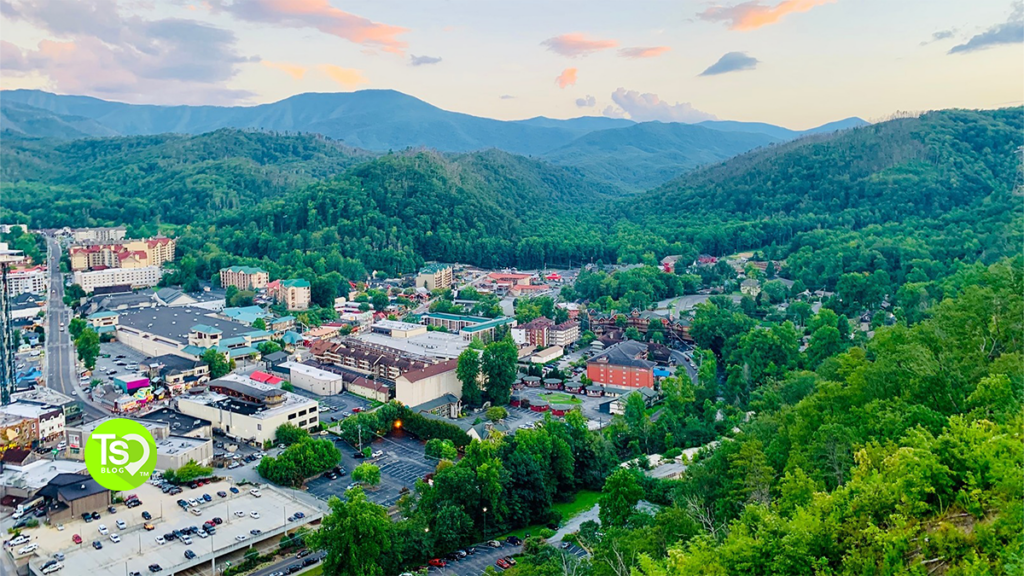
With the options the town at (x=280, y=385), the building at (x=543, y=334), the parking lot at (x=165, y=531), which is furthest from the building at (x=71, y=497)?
the building at (x=543, y=334)

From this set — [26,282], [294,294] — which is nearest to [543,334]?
[294,294]

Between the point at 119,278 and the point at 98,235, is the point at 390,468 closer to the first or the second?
the point at 119,278

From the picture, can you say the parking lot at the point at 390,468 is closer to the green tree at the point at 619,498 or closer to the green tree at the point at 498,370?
the green tree at the point at 498,370

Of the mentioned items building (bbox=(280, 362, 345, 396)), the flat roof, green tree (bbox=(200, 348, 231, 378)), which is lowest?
building (bbox=(280, 362, 345, 396))

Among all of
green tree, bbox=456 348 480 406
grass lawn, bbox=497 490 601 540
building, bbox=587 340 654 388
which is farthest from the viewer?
building, bbox=587 340 654 388

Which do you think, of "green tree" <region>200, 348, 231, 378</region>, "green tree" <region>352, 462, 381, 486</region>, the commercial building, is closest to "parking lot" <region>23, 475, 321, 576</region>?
"green tree" <region>352, 462, 381, 486</region>

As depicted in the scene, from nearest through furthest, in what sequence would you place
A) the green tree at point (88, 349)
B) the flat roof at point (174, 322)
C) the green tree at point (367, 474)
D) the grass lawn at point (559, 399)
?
the green tree at point (367, 474), the grass lawn at point (559, 399), the green tree at point (88, 349), the flat roof at point (174, 322)

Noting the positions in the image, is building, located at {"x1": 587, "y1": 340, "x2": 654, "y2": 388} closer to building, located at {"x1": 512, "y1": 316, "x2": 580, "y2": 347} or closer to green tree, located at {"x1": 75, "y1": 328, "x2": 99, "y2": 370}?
building, located at {"x1": 512, "y1": 316, "x2": 580, "y2": 347}
